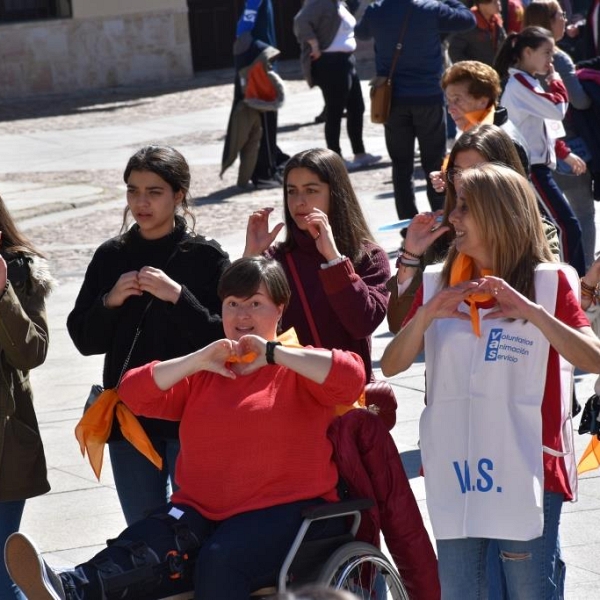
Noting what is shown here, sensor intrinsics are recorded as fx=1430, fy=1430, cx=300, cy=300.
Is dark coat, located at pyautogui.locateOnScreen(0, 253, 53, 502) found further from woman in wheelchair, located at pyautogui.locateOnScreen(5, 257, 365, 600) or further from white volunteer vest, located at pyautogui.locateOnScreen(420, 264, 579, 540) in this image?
white volunteer vest, located at pyautogui.locateOnScreen(420, 264, 579, 540)

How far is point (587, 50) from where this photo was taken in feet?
35.1

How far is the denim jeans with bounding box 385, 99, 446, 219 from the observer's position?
10617mm

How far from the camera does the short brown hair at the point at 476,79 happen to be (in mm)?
6969

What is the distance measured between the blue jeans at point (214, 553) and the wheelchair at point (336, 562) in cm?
4

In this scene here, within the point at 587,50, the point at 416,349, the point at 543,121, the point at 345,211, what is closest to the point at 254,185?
the point at 587,50

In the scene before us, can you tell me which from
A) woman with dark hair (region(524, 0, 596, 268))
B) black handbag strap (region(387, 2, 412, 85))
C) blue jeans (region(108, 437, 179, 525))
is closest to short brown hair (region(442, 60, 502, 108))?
woman with dark hair (region(524, 0, 596, 268))

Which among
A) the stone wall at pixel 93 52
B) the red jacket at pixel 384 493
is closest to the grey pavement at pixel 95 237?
the red jacket at pixel 384 493

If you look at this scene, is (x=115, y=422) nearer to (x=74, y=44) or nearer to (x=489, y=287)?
(x=489, y=287)

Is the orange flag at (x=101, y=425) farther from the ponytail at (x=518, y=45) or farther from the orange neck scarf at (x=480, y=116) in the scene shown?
the ponytail at (x=518, y=45)

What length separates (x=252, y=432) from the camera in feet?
14.0

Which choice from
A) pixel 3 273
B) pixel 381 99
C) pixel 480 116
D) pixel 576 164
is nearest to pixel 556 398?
pixel 3 273

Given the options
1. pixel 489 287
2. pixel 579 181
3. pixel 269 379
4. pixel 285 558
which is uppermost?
pixel 489 287

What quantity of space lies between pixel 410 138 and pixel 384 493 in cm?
658

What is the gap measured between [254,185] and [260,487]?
34.9 ft
